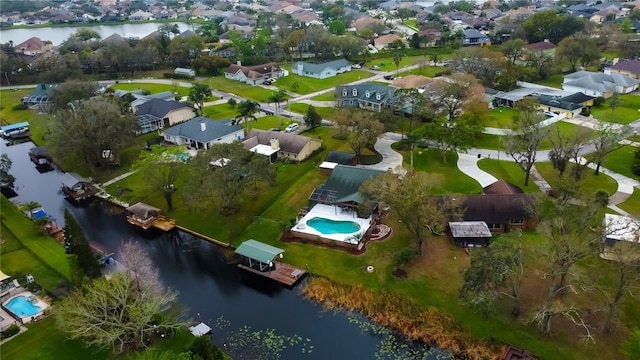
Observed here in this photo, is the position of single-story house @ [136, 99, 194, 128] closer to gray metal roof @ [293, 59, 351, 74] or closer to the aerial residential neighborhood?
the aerial residential neighborhood

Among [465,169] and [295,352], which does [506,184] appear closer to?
[465,169]

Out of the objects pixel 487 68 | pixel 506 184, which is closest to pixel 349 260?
pixel 506 184

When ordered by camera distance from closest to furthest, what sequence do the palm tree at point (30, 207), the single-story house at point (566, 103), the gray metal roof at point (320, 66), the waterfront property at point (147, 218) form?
1. the waterfront property at point (147, 218)
2. the palm tree at point (30, 207)
3. the single-story house at point (566, 103)
4. the gray metal roof at point (320, 66)

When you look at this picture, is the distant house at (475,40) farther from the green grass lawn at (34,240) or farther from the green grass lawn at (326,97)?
the green grass lawn at (34,240)

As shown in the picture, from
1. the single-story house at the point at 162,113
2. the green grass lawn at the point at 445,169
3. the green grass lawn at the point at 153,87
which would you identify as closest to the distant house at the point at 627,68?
the green grass lawn at the point at 445,169

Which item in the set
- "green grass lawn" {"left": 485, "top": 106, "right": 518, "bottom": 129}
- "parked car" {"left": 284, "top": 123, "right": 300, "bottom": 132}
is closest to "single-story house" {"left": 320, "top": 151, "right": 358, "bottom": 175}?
"parked car" {"left": 284, "top": 123, "right": 300, "bottom": 132}
